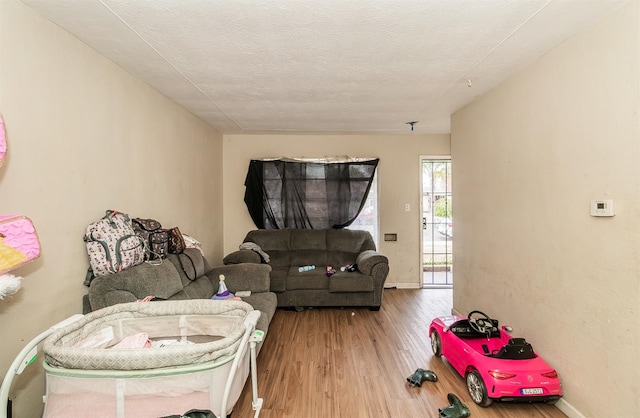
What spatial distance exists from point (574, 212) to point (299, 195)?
3.31 metres

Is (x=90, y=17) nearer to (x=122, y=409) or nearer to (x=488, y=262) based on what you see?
(x=122, y=409)

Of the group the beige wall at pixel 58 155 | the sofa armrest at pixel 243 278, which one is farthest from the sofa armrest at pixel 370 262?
the beige wall at pixel 58 155

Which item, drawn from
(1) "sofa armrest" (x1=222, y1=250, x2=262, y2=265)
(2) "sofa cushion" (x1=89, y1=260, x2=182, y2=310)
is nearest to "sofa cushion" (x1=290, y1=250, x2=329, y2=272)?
(1) "sofa armrest" (x1=222, y1=250, x2=262, y2=265)

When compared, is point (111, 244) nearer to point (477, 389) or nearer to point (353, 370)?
point (353, 370)

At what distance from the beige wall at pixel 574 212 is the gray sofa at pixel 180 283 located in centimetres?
201

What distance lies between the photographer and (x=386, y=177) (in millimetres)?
4770

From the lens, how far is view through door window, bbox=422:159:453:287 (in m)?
4.82

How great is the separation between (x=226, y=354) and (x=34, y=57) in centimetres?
173

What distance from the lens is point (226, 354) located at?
4.25 feet

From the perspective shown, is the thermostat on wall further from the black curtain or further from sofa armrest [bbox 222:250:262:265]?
sofa armrest [bbox 222:250:262:265]

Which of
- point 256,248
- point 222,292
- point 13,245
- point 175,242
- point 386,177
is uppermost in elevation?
point 386,177

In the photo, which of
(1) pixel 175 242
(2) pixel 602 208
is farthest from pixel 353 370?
(2) pixel 602 208

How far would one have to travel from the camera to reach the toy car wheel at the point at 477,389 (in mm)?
1918

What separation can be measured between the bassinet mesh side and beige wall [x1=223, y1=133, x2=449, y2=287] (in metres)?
3.02
